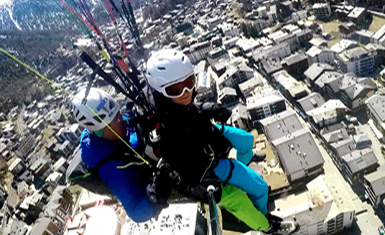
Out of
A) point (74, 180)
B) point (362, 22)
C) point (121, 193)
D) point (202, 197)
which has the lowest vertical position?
point (362, 22)

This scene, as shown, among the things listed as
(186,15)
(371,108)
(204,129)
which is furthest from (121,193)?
(186,15)

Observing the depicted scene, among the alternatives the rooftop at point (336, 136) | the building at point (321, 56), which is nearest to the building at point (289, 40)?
the building at point (321, 56)

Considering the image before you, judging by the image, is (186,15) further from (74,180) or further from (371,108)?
(74,180)

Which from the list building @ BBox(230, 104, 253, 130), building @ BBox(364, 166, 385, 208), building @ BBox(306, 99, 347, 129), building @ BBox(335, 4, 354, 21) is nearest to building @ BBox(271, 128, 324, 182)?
building @ BBox(306, 99, 347, 129)

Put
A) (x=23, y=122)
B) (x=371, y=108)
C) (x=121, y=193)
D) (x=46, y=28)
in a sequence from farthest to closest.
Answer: (x=46, y=28) → (x=23, y=122) → (x=371, y=108) → (x=121, y=193)

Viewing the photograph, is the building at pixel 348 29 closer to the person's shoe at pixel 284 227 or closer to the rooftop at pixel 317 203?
the rooftop at pixel 317 203

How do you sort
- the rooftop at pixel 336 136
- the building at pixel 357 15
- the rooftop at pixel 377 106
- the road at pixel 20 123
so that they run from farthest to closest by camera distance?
the road at pixel 20 123, the building at pixel 357 15, the rooftop at pixel 336 136, the rooftop at pixel 377 106
